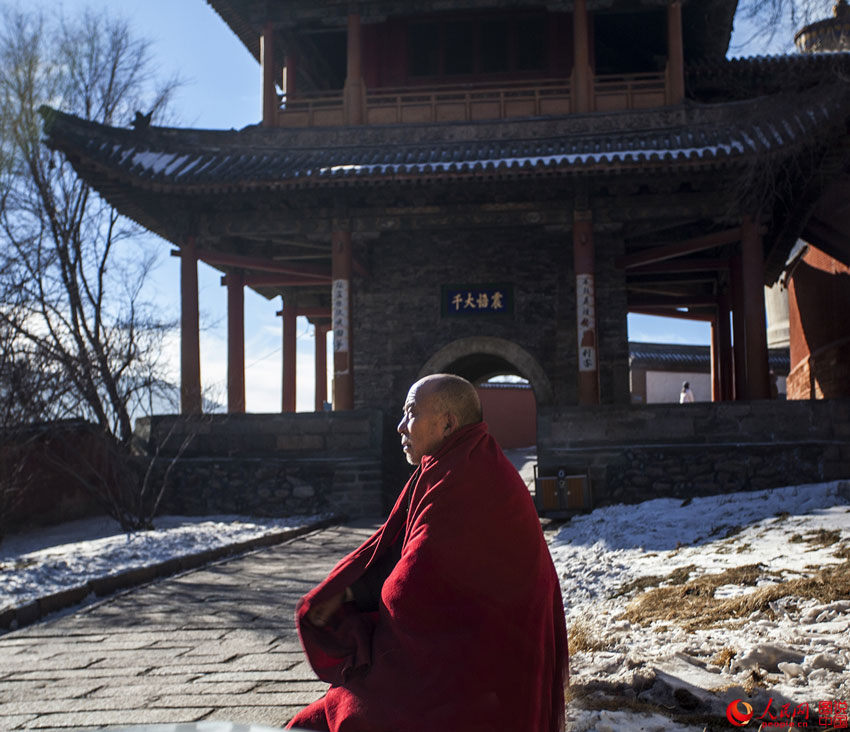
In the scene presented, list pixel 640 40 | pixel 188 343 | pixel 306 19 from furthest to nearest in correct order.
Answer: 1. pixel 640 40
2. pixel 306 19
3. pixel 188 343

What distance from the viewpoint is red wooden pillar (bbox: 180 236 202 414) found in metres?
12.1

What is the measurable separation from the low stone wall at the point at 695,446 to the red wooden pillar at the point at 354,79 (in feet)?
19.1

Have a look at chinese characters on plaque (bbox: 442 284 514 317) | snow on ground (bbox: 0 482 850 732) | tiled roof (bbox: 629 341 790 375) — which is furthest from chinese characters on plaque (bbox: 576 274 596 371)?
tiled roof (bbox: 629 341 790 375)

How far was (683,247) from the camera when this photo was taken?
486 inches

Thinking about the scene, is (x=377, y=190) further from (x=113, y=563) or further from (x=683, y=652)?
(x=683, y=652)

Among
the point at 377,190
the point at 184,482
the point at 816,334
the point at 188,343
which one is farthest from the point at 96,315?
the point at 816,334

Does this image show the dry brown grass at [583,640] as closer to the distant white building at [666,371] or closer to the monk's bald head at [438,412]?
the monk's bald head at [438,412]

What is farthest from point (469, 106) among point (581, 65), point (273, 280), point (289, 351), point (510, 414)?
point (510, 414)

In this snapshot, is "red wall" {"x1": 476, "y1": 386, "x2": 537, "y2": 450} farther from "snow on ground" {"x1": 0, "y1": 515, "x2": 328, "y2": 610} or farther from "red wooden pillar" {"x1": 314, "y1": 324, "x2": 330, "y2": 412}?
"snow on ground" {"x1": 0, "y1": 515, "x2": 328, "y2": 610}

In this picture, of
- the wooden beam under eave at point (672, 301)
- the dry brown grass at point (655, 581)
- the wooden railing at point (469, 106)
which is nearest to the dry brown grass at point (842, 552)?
the dry brown grass at point (655, 581)

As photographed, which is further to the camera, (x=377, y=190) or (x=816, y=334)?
(x=816, y=334)

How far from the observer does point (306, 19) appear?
13570mm

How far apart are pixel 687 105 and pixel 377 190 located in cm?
476

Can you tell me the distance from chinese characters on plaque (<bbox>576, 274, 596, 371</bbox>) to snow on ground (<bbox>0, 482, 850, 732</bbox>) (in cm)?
270
